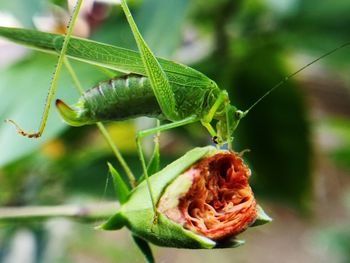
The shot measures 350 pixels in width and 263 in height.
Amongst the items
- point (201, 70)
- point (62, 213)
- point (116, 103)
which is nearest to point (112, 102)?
point (116, 103)

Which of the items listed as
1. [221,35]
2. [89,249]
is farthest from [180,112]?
[89,249]

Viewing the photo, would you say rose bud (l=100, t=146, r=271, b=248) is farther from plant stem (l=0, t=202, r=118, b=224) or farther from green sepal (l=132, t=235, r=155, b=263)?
plant stem (l=0, t=202, r=118, b=224)

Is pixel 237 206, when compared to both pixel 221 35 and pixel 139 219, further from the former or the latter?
pixel 221 35

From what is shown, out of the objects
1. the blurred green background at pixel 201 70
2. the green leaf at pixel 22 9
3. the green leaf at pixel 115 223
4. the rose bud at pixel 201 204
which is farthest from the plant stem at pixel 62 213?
the green leaf at pixel 22 9

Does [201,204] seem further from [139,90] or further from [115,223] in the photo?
[139,90]

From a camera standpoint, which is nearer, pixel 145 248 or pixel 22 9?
pixel 145 248

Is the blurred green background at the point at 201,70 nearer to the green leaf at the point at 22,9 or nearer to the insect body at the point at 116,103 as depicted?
the green leaf at the point at 22,9

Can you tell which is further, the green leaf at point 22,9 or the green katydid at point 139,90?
the green leaf at point 22,9

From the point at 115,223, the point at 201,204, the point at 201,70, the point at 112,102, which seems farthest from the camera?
the point at 201,70
